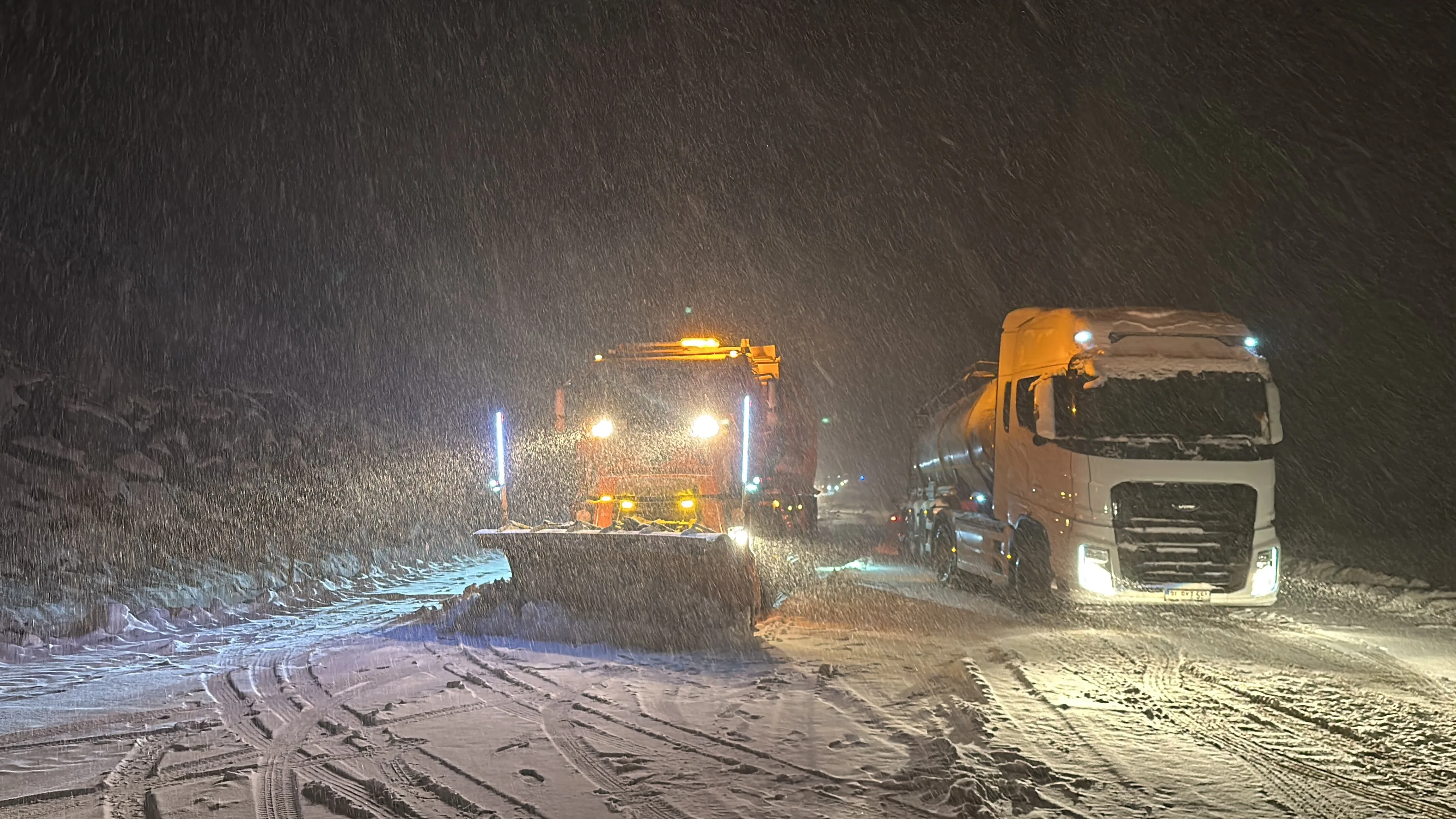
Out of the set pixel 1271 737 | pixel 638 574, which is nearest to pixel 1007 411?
pixel 638 574

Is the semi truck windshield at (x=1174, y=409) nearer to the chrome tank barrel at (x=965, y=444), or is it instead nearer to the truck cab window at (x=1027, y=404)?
the truck cab window at (x=1027, y=404)

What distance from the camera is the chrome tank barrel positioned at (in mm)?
14680

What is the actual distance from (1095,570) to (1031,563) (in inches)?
54.2

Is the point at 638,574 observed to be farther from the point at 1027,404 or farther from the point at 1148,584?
the point at 1027,404

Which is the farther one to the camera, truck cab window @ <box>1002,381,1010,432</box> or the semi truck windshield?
truck cab window @ <box>1002,381,1010,432</box>

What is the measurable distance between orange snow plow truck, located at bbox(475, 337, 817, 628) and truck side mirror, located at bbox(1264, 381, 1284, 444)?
6.00m

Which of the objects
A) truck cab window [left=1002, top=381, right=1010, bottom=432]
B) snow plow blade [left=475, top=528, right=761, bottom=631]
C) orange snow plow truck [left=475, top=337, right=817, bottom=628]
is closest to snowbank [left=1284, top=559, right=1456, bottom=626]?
truck cab window [left=1002, top=381, right=1010, bottom=432]

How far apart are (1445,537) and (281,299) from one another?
85.4 feet

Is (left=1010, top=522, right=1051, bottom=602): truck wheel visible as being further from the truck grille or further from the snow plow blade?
the snow plow blade

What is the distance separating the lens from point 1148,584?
1086 cm

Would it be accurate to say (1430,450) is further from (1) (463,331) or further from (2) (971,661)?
(1) (463,331)

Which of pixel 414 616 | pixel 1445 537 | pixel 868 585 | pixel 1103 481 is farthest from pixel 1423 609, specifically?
pixel 414 616

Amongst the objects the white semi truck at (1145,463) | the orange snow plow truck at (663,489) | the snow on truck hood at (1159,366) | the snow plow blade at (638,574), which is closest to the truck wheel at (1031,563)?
the white semi truck at (1145,463)

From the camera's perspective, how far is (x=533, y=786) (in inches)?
197
